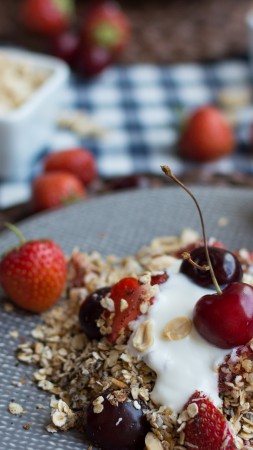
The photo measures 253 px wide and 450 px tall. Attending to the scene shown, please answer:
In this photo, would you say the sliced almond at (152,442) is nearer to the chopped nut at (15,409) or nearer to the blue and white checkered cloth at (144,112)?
the chopped nut at (15,409)

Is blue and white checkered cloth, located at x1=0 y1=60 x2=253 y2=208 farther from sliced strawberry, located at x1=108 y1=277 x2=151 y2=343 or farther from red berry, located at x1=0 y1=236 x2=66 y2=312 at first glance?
sliced strawberry, located at x1=108 y1=277 x2=151 y2=343

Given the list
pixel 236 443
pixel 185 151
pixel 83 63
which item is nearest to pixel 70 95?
pixel 83 63

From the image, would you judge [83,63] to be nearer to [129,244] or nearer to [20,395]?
[129,244]

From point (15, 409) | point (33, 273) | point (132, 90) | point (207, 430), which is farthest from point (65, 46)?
point (207, 430)

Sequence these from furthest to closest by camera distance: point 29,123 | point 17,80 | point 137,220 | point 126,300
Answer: point 17,80
point 29,123
point 137,220
point 126,300

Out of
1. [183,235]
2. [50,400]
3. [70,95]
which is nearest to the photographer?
[50,400]

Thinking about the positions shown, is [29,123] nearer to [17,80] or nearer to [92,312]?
[17,80]
